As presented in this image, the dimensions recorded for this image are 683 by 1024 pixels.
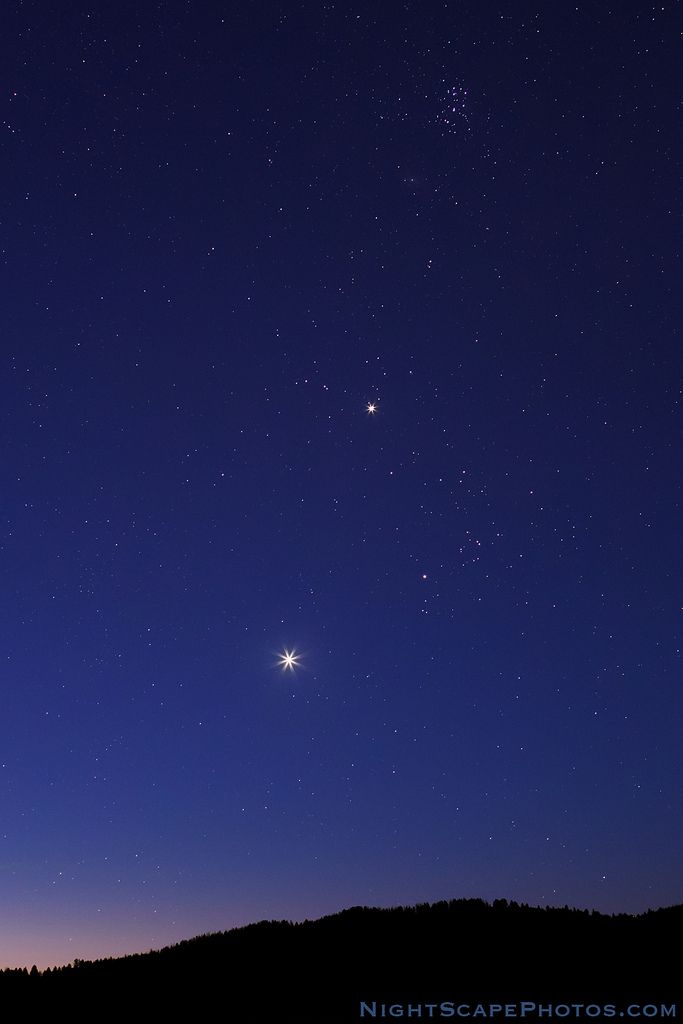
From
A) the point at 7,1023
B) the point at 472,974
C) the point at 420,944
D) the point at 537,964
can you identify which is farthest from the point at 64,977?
the point at 537,964

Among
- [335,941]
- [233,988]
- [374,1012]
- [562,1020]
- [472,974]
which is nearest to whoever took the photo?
[562,1020]

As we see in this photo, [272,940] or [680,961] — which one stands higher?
[272,940]

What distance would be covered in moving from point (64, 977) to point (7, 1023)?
2.83 metres

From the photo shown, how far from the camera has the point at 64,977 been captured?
19828 millimetres

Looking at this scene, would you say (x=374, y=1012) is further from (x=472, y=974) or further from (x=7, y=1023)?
(x=7, y=1023)

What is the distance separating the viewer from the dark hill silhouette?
15461mm

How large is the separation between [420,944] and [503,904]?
271 centimetres

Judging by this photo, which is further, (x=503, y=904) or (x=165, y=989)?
(x=503, y=904)

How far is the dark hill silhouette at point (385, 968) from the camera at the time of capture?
15.5m

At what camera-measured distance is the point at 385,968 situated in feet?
55.7

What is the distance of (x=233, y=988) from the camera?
17.3 m

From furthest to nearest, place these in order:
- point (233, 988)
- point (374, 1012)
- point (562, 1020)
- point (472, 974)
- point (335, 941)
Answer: point (335, 941) < point (233, 988) < point (472, 974) < point (374, 1012) < point (562, 1020)

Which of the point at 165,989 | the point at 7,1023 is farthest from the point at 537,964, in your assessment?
the point at 7,1023

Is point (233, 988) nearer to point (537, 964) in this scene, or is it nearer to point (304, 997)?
point (304, 997)
